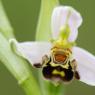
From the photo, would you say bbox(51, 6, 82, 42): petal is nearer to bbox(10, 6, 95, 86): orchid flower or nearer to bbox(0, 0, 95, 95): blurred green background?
bbox(10, 6, 95, 86): orchid flower

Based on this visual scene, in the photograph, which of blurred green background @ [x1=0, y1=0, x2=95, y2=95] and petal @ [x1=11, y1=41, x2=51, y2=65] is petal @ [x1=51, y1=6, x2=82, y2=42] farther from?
blurred green background @ [x1=0, y1=0, x2=95, y2=95]

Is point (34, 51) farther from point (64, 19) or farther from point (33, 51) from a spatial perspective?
point (64, 19)

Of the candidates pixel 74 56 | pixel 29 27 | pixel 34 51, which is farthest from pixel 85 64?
pixel 29 27

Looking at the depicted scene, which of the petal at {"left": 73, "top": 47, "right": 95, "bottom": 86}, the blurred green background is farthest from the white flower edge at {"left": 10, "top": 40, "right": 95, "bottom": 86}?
the blurred green background

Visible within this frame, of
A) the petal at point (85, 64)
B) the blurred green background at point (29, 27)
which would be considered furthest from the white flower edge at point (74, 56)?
the blurred green background at point (29, 27)

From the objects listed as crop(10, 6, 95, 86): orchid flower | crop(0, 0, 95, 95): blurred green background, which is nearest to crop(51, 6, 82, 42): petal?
crop(10, 6, 95, 86): orchid flower

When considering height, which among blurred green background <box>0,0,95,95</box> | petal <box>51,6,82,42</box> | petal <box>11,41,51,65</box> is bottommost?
blurred green background <box>0,0,95,95</box>

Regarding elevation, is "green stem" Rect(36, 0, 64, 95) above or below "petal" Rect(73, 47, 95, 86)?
above

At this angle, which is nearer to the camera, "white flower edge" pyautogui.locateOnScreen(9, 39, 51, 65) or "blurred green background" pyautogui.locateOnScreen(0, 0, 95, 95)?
"white flower edge" pyautogui.locateOnScreen(9, 39, 51, 65)
